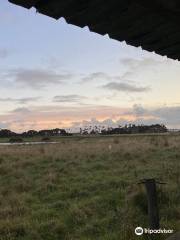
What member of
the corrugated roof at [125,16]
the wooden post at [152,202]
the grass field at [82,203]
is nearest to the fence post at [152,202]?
the wooden post at [152,202]

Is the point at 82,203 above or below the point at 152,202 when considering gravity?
below

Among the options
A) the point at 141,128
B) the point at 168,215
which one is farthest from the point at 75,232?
the point at 141,128

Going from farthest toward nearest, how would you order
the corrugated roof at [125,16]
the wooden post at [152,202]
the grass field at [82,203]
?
the grass field at [82,203] < the wooden post at [152,202] < the corrugated roof at [125,16]

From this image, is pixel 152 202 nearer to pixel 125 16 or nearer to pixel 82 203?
pixel 125 16

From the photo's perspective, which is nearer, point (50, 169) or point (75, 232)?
point (75, 232)

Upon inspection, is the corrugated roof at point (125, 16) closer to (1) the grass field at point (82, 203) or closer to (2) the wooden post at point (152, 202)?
(2) the wooden post at point (152, 202)

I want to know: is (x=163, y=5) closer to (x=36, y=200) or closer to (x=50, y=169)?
(x=36, y=200)

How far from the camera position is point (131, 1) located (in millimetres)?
3691

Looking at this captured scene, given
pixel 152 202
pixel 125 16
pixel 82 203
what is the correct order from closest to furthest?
pixel 125 16 < pixel 152 202 < pixel 82 203

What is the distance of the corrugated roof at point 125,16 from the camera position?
11.9 ft

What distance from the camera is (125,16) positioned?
13.2ft

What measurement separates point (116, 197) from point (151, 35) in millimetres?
8291

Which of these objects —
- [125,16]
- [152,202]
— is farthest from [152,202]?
[125,16]

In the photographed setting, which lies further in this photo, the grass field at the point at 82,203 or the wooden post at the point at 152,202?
the grass field at the point at 82,203
